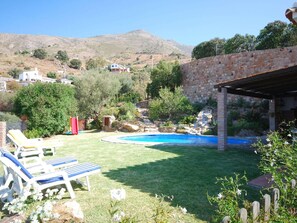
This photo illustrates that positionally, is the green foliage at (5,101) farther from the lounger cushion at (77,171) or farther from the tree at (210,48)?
the tree at (210,48)

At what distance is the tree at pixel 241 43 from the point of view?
2758 cm

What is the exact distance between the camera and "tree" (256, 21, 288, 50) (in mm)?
23359

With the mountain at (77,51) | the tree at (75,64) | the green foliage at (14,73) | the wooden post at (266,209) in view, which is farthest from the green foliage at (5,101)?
the tree at (75,64)

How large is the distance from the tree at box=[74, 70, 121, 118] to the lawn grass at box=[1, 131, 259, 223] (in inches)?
378

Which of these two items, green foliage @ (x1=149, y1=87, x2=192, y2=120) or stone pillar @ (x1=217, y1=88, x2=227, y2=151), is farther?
green foliage @ (x1=149, y1=87, x2=192, y2=120)

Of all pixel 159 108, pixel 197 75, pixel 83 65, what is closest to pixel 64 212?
pixel 159 108

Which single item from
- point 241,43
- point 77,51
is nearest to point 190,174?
point 241,43

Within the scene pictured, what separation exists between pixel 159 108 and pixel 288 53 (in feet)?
32.2

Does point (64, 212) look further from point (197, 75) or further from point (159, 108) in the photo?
point (197, 75)

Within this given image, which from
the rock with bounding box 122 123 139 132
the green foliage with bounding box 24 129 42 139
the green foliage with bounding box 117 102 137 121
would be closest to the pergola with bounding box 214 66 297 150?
the rock with bounding box 122 123 139 132

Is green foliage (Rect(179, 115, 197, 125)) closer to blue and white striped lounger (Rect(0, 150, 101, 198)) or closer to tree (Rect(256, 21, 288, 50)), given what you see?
tree (Rect(256, 21, 288, 50))

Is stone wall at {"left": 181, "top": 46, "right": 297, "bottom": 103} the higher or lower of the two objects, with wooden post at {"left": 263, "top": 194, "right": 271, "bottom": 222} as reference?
higher

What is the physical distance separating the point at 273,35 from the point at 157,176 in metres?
23.3

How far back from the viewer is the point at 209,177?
18.6 ft
